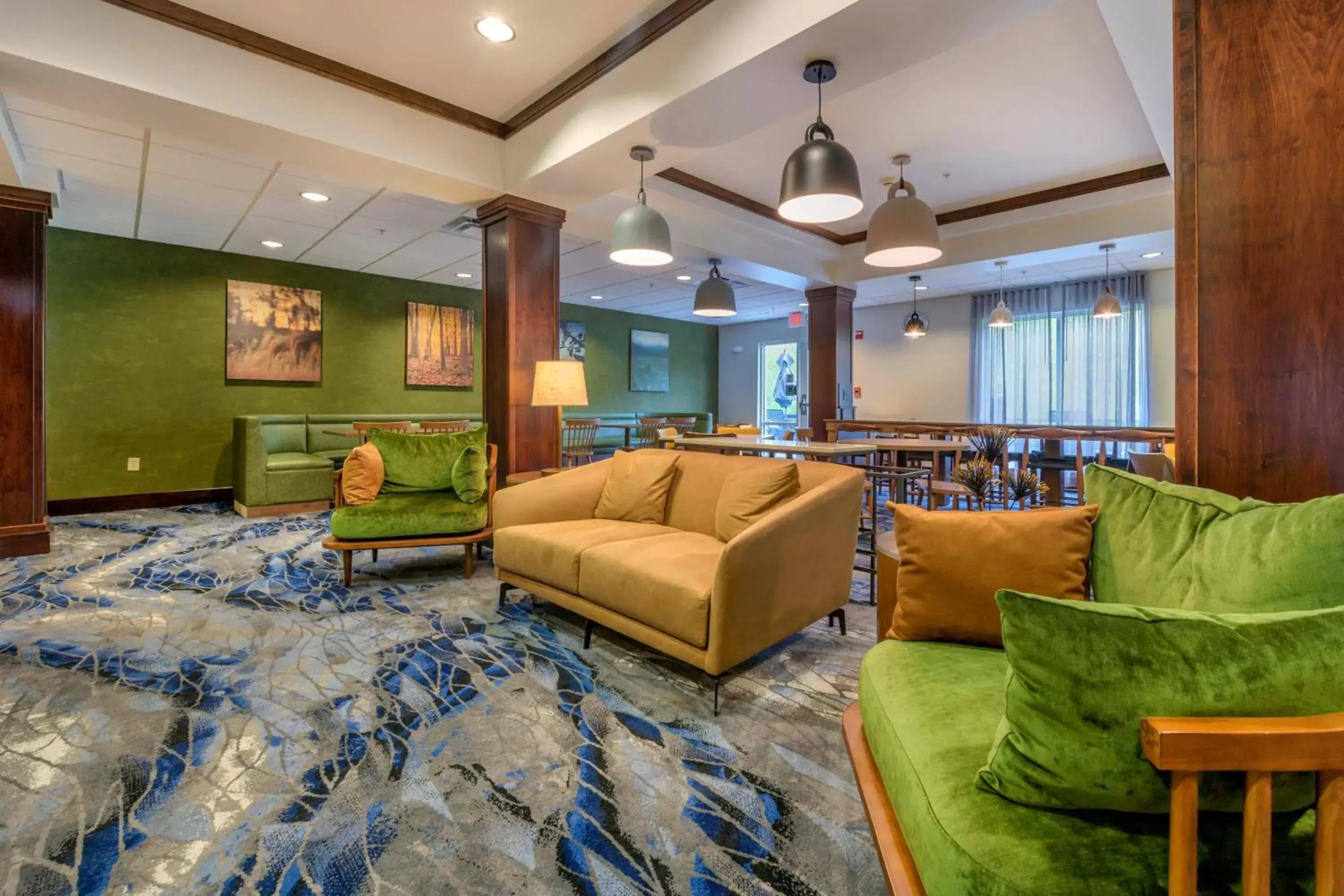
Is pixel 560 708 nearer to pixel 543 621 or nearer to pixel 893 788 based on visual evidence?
pixel 543 621

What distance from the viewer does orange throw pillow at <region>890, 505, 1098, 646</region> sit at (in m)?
1.49

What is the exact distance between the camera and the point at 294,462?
5980mm

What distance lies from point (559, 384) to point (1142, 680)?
3437mm

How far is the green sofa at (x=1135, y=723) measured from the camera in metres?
0.82

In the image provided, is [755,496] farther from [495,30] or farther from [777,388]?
[777,388]

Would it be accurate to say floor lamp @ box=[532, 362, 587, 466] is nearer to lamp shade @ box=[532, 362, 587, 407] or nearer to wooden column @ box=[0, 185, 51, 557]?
lamp shade @ box=[532, 362, 587, 407]

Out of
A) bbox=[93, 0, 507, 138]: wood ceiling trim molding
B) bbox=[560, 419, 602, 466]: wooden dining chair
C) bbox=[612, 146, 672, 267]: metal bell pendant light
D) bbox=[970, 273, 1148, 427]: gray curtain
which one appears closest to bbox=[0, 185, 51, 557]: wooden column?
bbox=[93, 0, 507, 138]: wood ceiling trim molding

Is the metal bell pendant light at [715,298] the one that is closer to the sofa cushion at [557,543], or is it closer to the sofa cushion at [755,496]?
the sofa cushion at [557,543]

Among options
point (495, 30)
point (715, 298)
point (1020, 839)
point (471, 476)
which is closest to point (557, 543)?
point (471, 476)

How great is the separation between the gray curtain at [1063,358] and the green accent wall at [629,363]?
461 centimetres

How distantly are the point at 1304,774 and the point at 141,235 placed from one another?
26.2ft

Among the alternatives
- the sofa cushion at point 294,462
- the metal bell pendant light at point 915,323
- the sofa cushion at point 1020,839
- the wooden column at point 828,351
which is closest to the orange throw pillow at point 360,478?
the sofa cushion at point 294,462

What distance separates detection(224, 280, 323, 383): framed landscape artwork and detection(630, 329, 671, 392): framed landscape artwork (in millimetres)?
4616

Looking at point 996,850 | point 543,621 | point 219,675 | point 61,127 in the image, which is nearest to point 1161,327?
point 543,621
